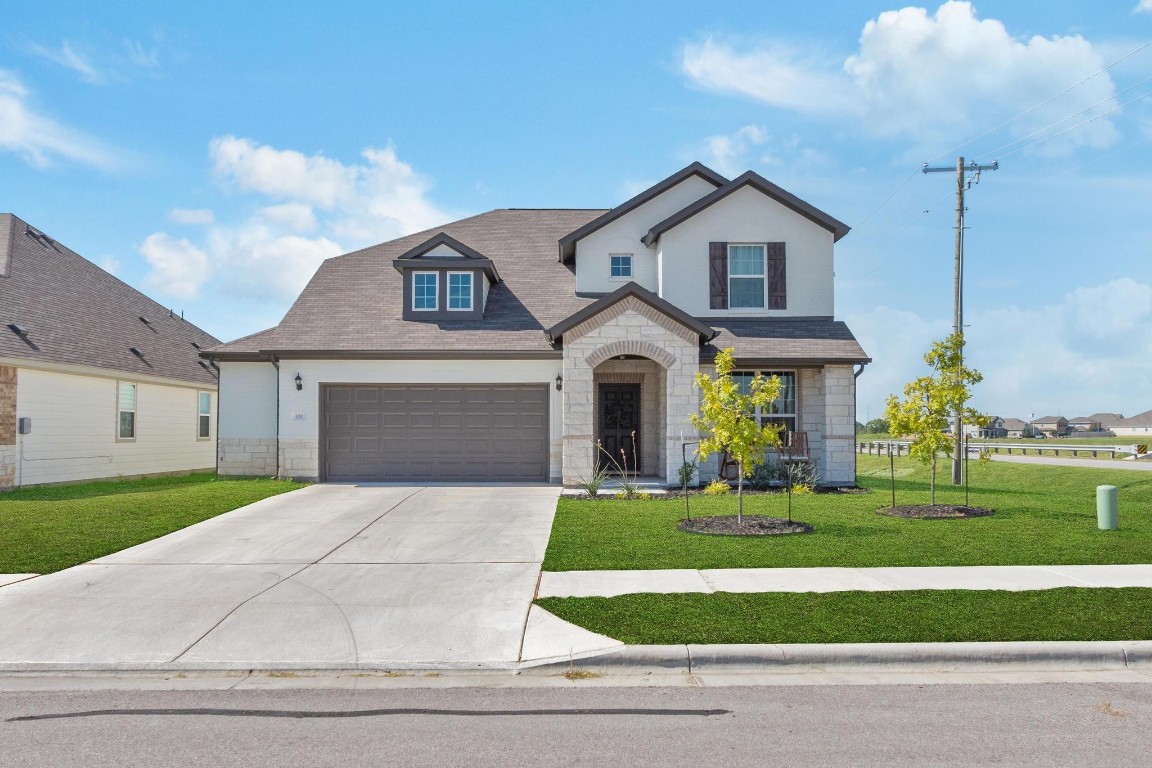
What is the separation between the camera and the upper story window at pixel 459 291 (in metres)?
20.1

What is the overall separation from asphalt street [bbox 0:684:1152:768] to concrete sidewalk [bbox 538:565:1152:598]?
2.36 metres

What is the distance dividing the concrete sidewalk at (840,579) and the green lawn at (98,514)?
6394 mm

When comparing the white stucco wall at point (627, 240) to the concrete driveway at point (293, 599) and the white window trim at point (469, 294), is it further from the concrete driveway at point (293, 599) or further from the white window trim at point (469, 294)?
the concrete driveway at point (293, 599)

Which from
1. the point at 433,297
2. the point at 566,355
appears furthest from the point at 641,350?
the point at 433,297

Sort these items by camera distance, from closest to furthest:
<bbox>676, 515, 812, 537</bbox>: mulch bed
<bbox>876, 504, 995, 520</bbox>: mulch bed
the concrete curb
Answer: the concrete curb → <bbox>676, 515, 812, 537</bbox>: mulch bed → <bbox>876, 504, 995, 520</bbox>: mulch bed

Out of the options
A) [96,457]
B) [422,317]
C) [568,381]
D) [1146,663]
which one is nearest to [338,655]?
[1146,663]

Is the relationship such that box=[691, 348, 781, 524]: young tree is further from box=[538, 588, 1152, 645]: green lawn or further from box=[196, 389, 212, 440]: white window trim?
box=[196, 389, 212, 440]: white window trim

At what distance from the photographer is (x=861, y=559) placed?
980 cm

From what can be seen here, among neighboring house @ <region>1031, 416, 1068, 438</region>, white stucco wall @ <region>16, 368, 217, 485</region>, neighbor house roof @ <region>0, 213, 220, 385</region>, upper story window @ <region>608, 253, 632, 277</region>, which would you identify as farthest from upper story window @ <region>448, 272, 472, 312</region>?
neighboring house @ <region>1031, 416, 1068, 438</region>

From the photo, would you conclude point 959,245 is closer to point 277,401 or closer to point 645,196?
point 645,196

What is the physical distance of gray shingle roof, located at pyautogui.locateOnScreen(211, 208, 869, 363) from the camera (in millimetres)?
18391

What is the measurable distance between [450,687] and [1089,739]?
429 centimetres

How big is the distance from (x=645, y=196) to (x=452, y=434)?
26.0 ft

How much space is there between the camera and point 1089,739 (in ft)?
16.4
